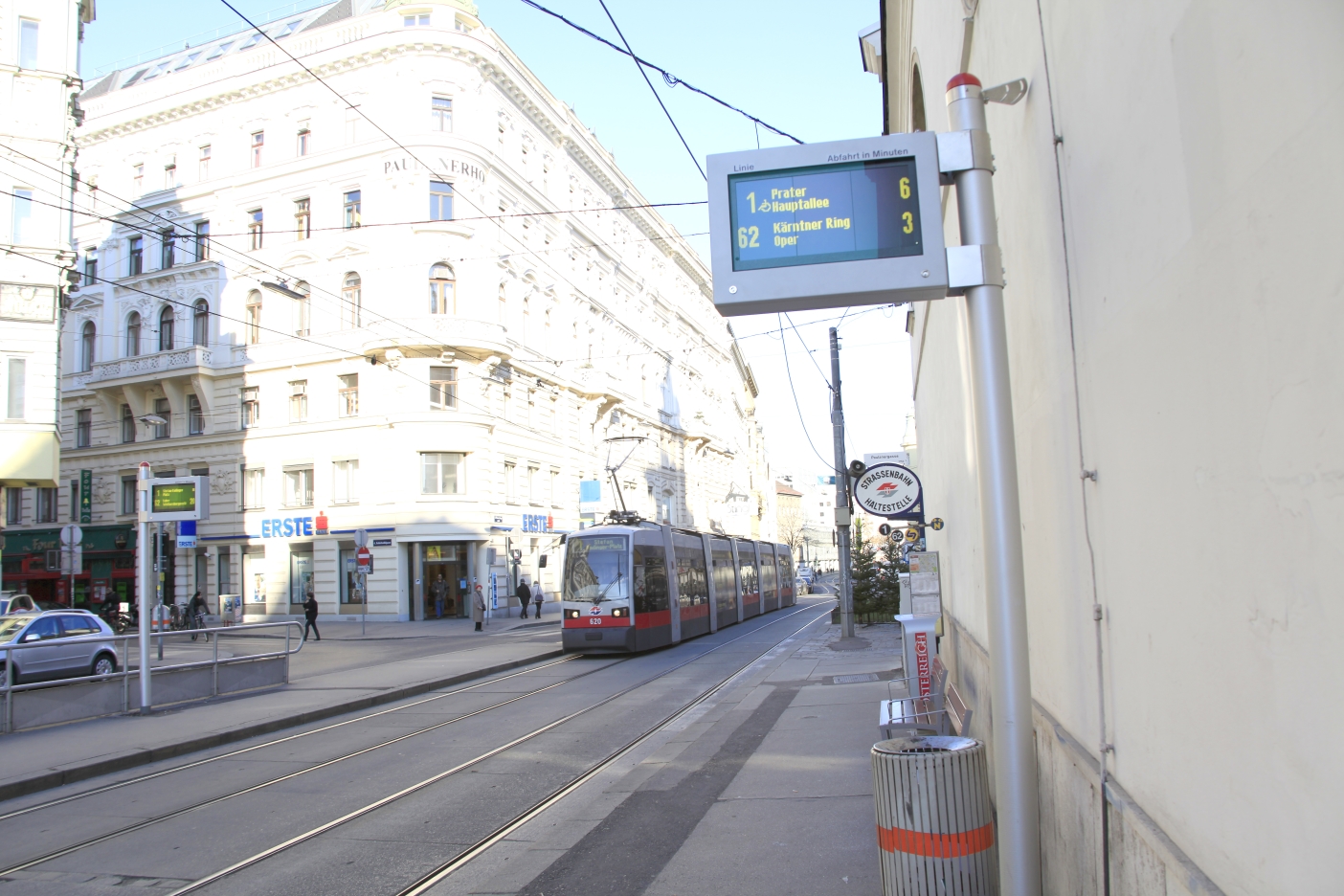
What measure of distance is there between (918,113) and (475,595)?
22.4 meters

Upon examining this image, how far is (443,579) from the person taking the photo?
118 feet

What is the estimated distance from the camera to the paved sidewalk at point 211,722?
9430 millimetres

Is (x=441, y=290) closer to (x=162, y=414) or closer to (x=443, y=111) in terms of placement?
(x=443, y=111)

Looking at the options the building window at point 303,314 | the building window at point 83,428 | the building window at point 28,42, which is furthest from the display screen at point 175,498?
the building window at point 83,428

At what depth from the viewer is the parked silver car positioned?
45.2 ft

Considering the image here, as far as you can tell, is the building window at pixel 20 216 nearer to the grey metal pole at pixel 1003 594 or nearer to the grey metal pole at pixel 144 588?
the grey metal pole at pixel 144 588

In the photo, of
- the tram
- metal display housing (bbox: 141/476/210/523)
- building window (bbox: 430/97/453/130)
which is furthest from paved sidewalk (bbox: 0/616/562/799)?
building window (bbox: 430/97/453/130)

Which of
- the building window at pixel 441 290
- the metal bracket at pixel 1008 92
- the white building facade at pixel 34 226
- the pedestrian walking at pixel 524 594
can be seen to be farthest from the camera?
the building window at pixel 441 290

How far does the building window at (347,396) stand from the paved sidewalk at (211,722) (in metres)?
18.0

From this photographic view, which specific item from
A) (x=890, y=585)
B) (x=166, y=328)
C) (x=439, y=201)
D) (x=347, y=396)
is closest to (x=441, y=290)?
(x=439, y=201)

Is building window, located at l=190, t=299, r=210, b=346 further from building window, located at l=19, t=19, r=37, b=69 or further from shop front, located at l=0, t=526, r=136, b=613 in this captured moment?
building window, located at l=19, t=19, r=37, b=69

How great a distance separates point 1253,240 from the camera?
6.95 ft

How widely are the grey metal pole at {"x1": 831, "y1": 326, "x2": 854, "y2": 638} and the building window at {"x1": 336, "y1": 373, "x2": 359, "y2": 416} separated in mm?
20674

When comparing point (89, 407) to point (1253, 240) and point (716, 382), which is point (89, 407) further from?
point (1253, 240)
